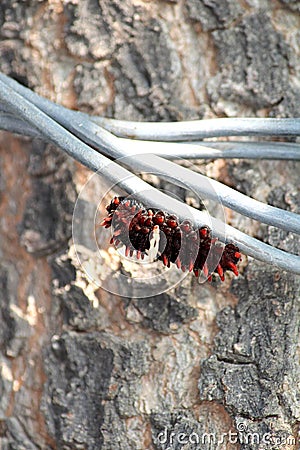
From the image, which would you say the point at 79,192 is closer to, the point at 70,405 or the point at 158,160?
the point at 158,160

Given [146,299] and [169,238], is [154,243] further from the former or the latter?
[146,299]

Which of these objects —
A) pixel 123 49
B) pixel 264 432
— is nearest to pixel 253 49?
pixel 123 49

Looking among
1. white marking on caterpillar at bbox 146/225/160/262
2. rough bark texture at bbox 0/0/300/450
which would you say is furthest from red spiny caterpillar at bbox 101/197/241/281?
rough bark texture at bbox 0/0/300/450

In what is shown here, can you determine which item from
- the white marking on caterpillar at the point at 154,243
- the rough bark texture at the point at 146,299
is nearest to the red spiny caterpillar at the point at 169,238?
the white marking on caterpillar at the point at 154,243

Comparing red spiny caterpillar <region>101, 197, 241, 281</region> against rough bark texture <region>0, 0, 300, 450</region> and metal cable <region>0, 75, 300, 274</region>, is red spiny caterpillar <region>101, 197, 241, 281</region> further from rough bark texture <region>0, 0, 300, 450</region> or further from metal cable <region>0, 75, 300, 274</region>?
rough bark texture <region>0, 0, 300, 450</region>

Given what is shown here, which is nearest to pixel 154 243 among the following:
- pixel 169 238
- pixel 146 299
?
pixel 169 238
